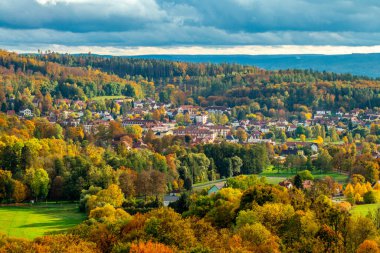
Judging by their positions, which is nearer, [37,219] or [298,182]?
[37,219]

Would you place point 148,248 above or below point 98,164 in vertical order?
above

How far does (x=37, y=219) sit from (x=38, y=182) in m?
10.2

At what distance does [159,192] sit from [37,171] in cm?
1214

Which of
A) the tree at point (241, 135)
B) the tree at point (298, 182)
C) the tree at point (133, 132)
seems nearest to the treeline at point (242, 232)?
the tree at point (298, 182)

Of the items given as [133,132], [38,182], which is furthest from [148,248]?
[133,132]

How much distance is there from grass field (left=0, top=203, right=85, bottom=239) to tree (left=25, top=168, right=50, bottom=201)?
73.9 inches

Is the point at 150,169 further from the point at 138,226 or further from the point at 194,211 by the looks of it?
the point at 138,226

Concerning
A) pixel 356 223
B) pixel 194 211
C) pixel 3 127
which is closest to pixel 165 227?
pixel 356 223

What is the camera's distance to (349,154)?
286ft

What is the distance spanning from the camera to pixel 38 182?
68.8 m

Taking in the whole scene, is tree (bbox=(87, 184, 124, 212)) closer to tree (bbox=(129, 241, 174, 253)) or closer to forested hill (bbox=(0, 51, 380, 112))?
tree (bbox=(129, 241, 174, 253))

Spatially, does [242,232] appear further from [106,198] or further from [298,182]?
[298,182]

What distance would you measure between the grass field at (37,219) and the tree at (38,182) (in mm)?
1877

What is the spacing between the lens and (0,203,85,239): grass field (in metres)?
53.3
